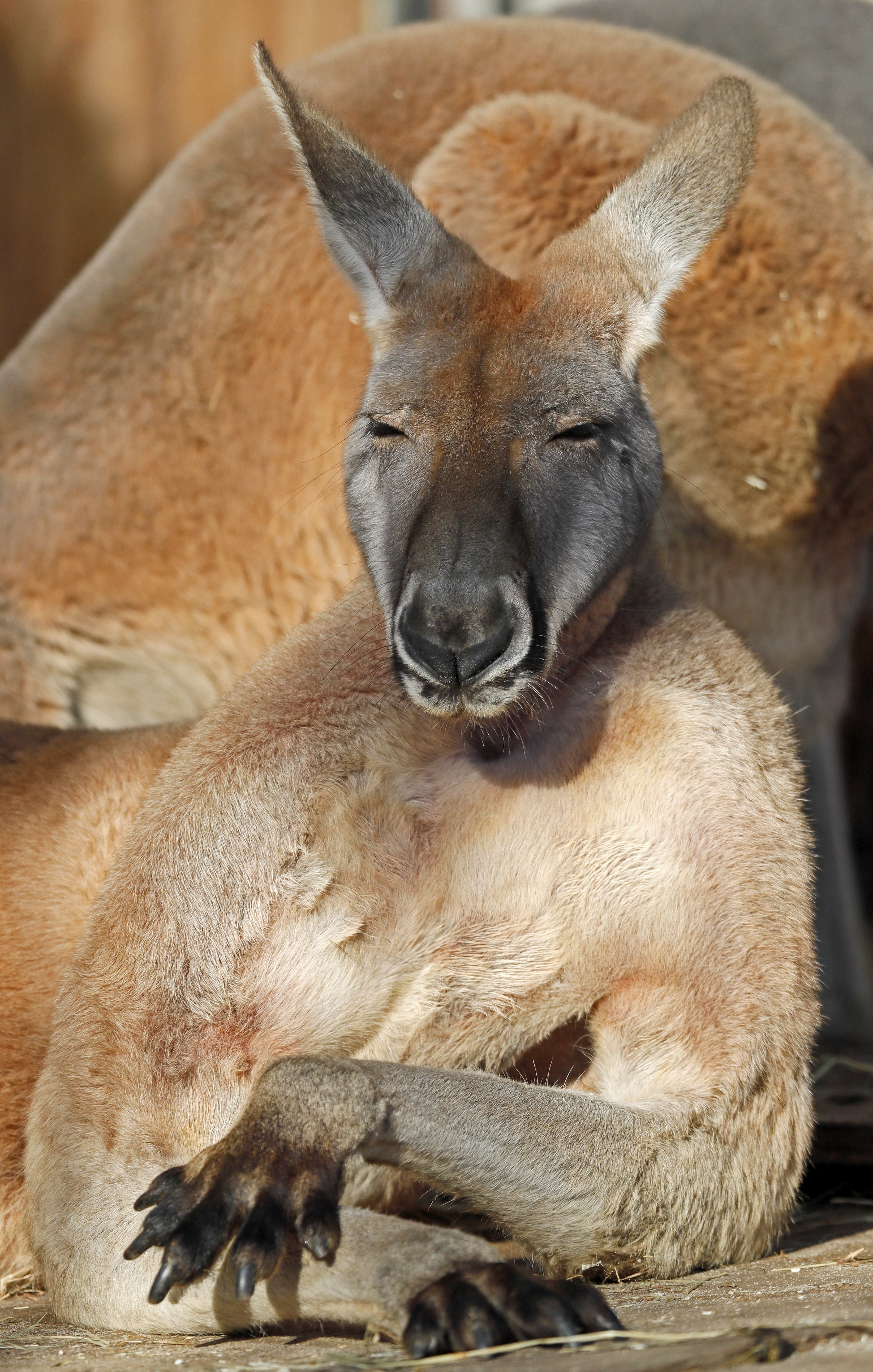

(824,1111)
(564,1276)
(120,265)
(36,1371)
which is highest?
(120,265)

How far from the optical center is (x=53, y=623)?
162 inches

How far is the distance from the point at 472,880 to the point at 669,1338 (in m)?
0.82

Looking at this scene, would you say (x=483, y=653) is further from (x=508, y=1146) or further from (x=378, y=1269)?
(x=378, y=1269)

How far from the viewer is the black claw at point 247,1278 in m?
1.78

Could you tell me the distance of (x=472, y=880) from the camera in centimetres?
234

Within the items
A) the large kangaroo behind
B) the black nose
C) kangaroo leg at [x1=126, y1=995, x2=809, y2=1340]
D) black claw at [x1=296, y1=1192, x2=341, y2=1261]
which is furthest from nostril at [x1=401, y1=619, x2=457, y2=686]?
the large kangaroo behind

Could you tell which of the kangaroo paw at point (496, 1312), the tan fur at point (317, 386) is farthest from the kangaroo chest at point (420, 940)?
the tan fur at point (317, 386)

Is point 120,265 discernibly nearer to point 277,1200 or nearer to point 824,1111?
point 824,1111

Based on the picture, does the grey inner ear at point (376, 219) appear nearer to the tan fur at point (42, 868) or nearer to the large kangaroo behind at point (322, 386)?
the tan fur at point (42, 868)

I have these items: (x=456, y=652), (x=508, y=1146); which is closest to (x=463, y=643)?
(x=456, y=652)

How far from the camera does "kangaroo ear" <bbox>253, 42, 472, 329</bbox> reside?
103 inches

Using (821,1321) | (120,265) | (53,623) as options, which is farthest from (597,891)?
(120,265)

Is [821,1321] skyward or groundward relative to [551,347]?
groundward

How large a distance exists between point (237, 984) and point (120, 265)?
262 centimetres
